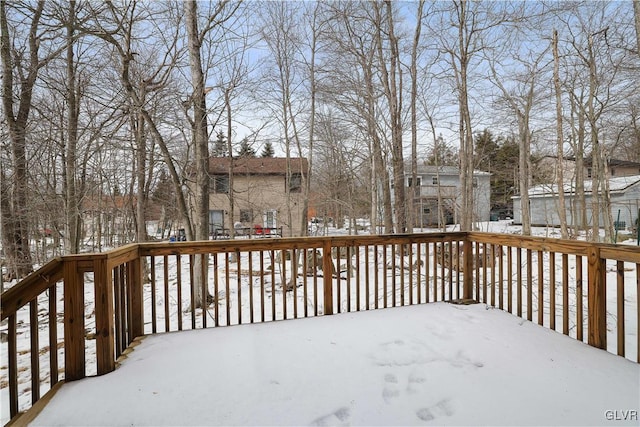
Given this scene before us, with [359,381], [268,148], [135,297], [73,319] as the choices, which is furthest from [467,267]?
[268,148]

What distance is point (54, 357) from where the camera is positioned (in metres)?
1.91

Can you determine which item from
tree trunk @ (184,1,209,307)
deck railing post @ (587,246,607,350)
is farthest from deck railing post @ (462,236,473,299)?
tree trunk @ (184,1,209,307)

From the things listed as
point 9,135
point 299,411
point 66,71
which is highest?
point 66,71

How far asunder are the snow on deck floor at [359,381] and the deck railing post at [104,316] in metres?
0.09

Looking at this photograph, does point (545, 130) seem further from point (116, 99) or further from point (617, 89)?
point (116, 99)

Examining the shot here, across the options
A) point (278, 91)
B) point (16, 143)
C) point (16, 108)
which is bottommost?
point (16, 143)

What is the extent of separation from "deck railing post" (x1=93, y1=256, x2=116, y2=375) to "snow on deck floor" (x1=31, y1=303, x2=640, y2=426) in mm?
94

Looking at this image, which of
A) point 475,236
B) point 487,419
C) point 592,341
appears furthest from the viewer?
point 475,236

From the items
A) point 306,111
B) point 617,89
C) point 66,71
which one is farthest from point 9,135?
point 617,89

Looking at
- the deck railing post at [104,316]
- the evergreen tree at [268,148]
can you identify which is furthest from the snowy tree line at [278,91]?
the deck railing post at [104,316]

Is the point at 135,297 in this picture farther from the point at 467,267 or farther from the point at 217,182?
the point at 217,182

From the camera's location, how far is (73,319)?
1996 millimetres

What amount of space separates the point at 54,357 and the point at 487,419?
7.96 ft

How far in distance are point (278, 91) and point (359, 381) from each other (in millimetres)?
8470
